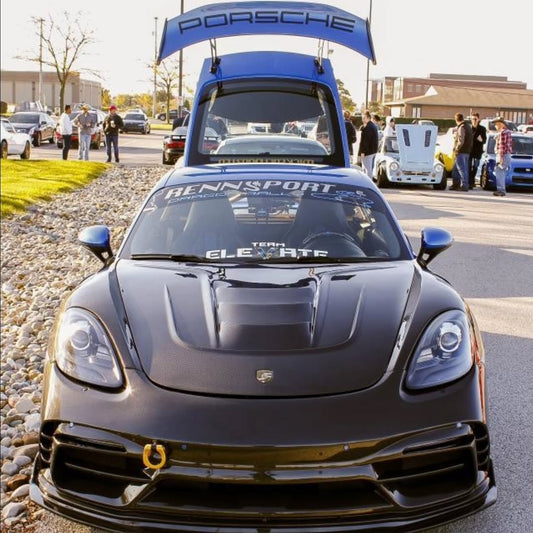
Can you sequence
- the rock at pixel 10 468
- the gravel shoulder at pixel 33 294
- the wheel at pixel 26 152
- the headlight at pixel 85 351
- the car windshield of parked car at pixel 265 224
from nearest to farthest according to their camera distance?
the headlight at pixel 85 351
the gravel shoulder at pixel 33 294
the rock at pixel 10 468
the car windshield of parked car at pixel 265 224
the wheel at pixel 26 152

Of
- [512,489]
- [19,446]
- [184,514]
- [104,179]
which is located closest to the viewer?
[184,514]

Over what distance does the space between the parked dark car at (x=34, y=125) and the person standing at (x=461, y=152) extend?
19908mm

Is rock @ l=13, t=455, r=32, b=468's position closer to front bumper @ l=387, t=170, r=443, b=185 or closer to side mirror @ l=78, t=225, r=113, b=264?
side mirror @ l=78, t=225, r=113, b=264

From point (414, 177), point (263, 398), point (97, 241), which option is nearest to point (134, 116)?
point (414, 177)

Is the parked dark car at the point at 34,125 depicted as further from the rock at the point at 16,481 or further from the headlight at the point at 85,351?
the headlight at the point at 85,351

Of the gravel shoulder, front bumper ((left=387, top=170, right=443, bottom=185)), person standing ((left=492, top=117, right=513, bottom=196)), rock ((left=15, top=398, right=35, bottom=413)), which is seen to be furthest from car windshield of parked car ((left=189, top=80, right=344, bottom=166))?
front bumper ((left=387, top=170, right=443, bottom=185))

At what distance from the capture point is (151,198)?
16.0 feet

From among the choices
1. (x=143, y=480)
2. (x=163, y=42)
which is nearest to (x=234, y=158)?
(x=163, y=42)

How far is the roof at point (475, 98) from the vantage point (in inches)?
4000

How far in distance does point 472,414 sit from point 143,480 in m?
1.25

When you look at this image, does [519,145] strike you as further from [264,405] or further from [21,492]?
[264,405]

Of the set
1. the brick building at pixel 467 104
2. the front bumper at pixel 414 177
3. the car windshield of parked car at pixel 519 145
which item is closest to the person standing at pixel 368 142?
the front bumper at pixel 414 177

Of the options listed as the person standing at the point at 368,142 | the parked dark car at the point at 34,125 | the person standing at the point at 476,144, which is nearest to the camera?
the person standing at the point at 368,142

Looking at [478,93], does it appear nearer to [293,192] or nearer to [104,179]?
[104,179]
